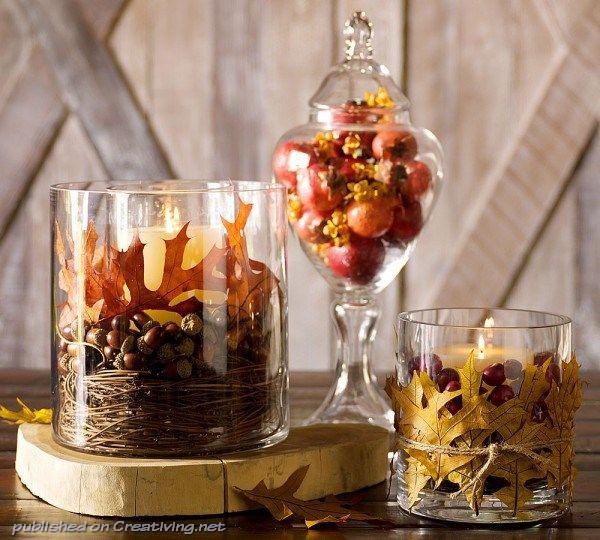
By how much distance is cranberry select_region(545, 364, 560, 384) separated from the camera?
0.77 metres

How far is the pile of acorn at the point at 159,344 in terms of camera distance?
81 centimetres

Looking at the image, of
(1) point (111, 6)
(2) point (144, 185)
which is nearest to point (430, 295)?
(1) point (111, 6)

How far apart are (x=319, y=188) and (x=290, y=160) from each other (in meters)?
0.05

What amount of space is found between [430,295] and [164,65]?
2.48 ft

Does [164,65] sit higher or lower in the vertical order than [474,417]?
higher

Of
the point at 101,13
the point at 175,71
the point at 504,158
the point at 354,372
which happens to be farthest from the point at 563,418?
the point at 101,13

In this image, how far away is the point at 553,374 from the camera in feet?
2.53

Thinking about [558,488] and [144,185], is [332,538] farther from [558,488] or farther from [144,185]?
[144,185]

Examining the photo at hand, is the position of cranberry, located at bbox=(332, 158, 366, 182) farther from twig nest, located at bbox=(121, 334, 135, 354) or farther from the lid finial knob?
twig nest, located at bbox=(121, 334, 135, 354)

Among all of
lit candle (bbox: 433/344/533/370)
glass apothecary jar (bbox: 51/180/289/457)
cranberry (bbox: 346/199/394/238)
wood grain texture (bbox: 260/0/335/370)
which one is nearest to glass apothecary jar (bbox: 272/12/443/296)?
cranberry (bbox: 346/199/394/238)

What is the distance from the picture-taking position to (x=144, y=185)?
0.97m

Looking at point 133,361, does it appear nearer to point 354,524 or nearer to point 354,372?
point 354,524

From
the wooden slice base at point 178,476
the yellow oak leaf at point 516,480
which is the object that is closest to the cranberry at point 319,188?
the wooden slice base at point 178,476

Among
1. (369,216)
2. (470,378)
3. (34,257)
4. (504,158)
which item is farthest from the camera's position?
(34,257)
